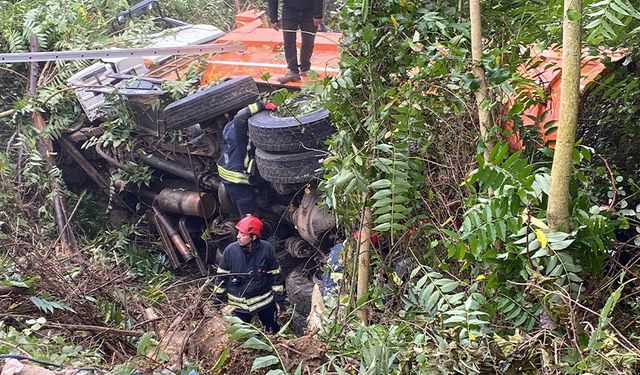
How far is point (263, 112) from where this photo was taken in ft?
21.9

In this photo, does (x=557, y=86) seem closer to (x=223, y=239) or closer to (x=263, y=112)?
(x=263, y=112)

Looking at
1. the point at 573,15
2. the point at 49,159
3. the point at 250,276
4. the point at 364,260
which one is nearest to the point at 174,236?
the point at 49,159

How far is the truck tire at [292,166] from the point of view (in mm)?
6195

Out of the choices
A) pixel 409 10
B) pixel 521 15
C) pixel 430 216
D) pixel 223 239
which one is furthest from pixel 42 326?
pixel 223 239

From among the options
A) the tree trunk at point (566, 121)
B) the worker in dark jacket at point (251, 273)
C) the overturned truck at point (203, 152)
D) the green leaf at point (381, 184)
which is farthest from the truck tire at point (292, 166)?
the tree trunk at point (566, 121)

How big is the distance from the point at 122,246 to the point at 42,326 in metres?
3.95

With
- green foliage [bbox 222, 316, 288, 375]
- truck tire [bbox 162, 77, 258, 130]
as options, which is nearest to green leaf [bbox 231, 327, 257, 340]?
green foliage [bbox 222, 316, 288, 375]

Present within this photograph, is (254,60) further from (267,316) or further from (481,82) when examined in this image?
(481,82)

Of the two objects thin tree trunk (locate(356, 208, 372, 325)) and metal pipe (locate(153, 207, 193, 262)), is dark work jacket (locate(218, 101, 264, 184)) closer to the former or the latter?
metal pipe (locate(153, 207, 193, 262))

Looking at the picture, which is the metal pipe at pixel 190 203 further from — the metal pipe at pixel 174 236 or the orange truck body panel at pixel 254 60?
the orange truck body panel at pixel 254 60

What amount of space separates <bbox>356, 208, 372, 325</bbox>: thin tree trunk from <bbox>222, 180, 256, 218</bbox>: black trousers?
346cm

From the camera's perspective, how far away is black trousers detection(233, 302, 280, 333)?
614cm

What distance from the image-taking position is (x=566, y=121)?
2.43 metres

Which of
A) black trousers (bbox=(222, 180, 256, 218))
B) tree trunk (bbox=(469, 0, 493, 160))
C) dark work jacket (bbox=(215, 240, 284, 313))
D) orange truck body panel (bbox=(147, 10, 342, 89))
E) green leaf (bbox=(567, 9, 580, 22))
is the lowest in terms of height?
dark work jacket (bbox=(215, 240, 284, 313))
